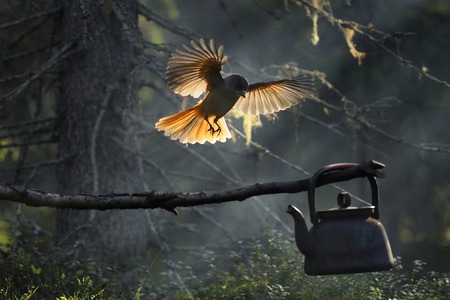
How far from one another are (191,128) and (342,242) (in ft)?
8.53

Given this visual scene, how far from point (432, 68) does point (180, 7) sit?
4334 millimetres

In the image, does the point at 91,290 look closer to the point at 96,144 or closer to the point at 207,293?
the point at 207,293

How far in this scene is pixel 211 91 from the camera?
16.6 feet

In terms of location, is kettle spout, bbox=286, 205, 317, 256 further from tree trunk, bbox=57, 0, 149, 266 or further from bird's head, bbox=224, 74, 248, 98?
tree trunk, bbox=57, 0, 149, 266

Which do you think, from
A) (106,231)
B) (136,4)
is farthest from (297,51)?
(106,231)

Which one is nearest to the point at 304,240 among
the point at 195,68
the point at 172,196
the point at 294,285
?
the point at 172,196

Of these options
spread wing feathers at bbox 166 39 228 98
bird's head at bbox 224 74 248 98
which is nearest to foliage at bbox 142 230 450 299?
bird's head at bbox 224 74 248 98

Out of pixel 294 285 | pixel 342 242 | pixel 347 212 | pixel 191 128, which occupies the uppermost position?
pixel 191 128

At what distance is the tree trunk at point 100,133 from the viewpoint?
Answer: 7254 millimetres

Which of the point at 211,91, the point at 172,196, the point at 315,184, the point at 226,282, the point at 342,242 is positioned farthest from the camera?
the point at 226,282

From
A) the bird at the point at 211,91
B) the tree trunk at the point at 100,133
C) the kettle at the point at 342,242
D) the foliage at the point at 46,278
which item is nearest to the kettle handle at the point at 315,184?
the kettle at the point at 342,242

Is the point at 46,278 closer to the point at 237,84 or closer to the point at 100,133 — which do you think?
the point at 237,84

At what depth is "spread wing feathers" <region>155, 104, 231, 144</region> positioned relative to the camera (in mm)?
5312

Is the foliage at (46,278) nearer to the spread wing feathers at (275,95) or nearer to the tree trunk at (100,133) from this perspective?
the tree trunk at (100,133)
